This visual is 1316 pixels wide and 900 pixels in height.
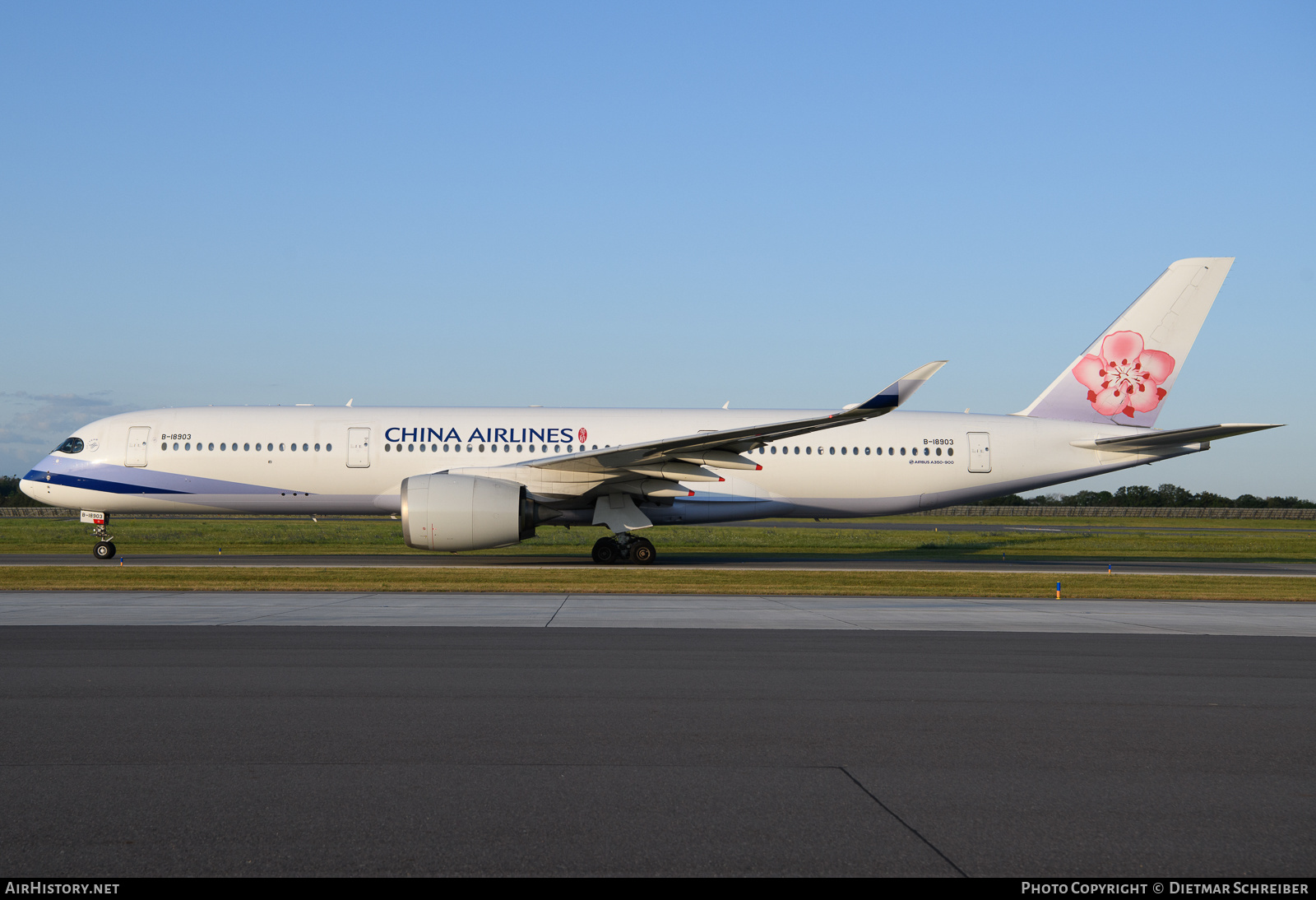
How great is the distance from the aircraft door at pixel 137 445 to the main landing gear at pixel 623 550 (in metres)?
11.4

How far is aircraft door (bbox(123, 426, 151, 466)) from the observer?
74.8 feet

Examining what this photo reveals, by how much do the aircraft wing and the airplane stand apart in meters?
0.08

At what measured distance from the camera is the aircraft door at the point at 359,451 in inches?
891

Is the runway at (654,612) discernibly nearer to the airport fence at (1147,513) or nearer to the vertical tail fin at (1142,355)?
the vertical tail fin at (1142,355)

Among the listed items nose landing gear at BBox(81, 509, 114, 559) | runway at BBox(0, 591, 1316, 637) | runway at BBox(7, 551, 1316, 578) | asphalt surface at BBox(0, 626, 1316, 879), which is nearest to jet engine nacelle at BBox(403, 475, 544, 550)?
runway at BBox(7, 551, 1316, 578)

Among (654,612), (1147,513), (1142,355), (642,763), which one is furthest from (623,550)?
(1147,513)

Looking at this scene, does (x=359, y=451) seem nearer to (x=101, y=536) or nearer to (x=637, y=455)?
(x=101, y=536)

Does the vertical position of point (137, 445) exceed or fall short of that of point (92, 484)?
it exceeds it

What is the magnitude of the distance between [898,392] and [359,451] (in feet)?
42.3

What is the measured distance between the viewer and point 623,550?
22.0 metres

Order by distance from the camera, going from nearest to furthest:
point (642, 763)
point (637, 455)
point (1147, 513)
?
point (642, 763)
point (637, 455)
point (1147, 513)

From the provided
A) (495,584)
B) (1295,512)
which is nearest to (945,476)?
(495,584)

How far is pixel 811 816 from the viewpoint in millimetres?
4281

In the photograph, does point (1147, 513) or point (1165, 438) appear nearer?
point (1165, 438)
